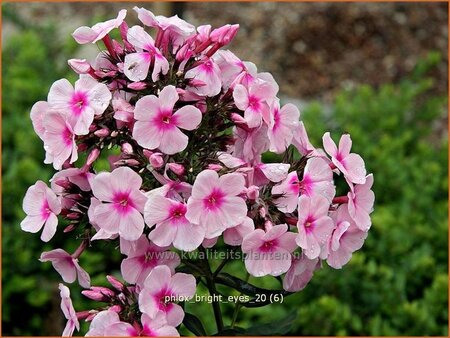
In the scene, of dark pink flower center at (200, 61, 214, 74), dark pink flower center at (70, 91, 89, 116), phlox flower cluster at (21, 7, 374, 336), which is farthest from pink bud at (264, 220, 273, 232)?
dark pink flower center at (70, 91, 89, 116)

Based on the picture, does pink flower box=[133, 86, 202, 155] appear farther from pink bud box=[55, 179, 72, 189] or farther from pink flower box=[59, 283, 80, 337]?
pink flower box=[59, 283, 80, 337]

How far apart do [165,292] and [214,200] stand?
0.22m

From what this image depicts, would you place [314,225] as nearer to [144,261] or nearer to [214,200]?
[214,200]

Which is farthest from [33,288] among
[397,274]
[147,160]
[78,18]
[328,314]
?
[78,18]

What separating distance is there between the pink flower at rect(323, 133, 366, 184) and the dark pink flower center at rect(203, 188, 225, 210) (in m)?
0.28

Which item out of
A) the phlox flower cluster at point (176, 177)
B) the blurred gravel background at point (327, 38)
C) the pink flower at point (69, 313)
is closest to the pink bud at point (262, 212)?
the phlox flower cluster at point (176, 177)

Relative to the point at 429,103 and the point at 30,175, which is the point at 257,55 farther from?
the point at 30,175

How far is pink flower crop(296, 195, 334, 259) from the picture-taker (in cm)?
152

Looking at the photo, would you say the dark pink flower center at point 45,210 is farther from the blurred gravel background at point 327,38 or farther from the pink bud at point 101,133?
the blurred gravel background at point 327,38

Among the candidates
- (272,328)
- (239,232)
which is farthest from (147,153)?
(272,328)

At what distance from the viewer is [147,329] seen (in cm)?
152

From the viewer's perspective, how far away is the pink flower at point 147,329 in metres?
1.51

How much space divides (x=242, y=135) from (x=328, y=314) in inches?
57.0

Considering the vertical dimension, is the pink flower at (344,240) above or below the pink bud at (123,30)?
below
